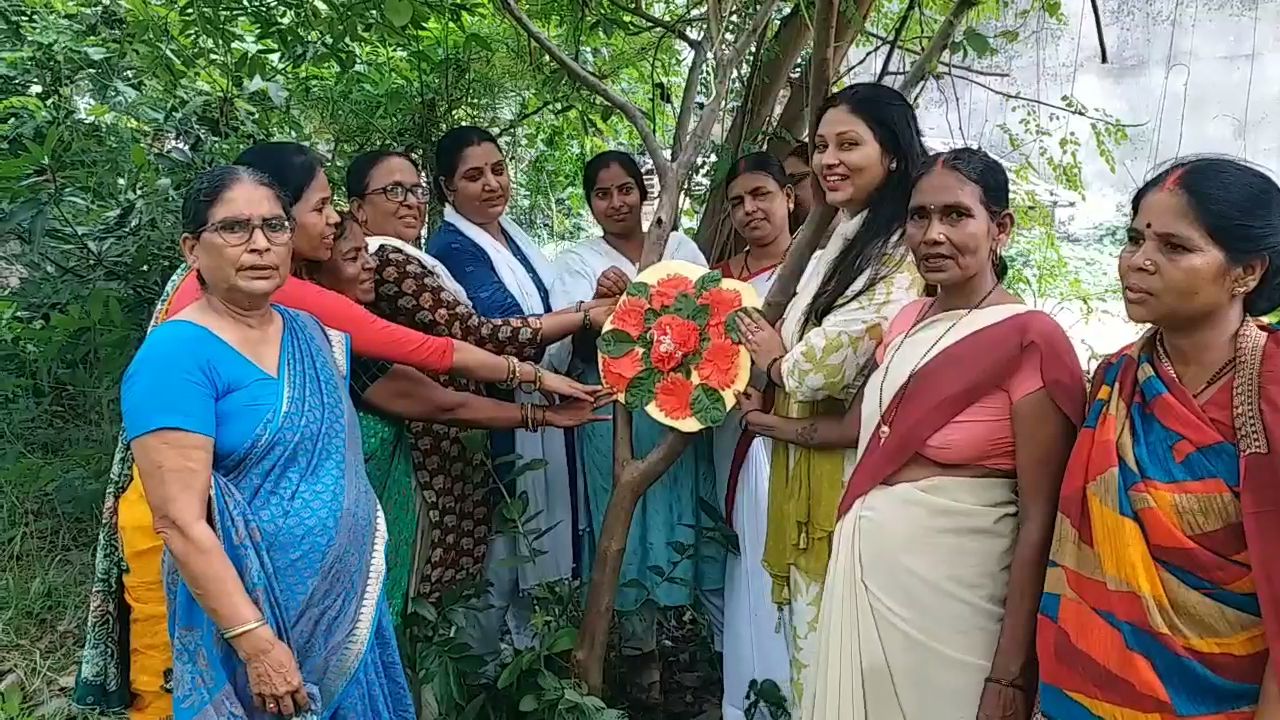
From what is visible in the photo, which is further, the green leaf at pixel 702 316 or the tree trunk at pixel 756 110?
the tree trunk at pixel 756 110

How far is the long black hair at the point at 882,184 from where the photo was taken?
1952mm

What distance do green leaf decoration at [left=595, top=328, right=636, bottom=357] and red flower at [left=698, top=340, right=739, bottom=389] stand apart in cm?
19

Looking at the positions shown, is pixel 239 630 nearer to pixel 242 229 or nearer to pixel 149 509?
pixel 149 509

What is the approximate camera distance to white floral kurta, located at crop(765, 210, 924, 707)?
1.96 m

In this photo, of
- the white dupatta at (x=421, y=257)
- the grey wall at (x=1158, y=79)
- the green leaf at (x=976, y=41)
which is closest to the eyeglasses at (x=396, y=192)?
the white dupatta at (x=421, y=257)

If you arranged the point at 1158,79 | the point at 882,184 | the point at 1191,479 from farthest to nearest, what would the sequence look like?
the point at 1158,79, the point at 882,184, the point at 1191,479

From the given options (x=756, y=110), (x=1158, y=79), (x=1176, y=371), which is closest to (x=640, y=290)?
(x=1176, y=371)

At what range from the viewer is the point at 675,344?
2357 mm

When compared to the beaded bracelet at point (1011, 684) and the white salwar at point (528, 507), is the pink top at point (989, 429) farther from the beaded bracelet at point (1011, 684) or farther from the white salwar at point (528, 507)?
the white salwar at point (528, 507)

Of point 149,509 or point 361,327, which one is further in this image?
point 361,327

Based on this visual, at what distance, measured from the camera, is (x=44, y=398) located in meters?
3.81

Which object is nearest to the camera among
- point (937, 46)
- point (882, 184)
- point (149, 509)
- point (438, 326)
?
point (149, 509)

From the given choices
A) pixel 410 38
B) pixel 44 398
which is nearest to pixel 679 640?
pixel 410 38

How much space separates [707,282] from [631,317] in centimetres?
21
